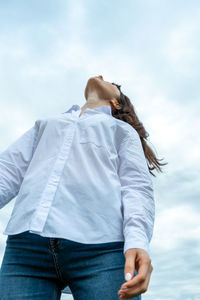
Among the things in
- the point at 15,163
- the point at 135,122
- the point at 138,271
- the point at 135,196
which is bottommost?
the point at 138,271

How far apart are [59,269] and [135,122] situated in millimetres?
2230

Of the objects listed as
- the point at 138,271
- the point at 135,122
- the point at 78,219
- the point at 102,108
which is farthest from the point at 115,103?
the point at 138,271

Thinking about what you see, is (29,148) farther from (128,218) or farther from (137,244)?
(137,244)

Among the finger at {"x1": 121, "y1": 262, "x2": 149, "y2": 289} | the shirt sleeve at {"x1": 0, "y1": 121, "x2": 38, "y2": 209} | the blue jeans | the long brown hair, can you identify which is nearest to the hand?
the finger at {"x1": 121, "y1": 262, "x2": 149, "y2": 289}

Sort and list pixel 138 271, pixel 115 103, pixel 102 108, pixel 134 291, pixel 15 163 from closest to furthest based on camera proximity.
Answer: pixel 134 291 → pixel 138 271 → pixel 15 163 → pixel 102 108 → pixel 115 103

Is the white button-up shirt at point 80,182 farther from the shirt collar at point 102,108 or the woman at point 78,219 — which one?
the shirt collar at point 102,108

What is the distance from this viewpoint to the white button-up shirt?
7.84ft

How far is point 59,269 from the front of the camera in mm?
2371

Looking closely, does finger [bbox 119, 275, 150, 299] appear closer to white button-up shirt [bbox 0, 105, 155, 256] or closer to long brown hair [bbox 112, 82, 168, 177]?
white button-up shirt [bbox 0, 105, 155, 256]

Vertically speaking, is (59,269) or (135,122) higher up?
(135,122)

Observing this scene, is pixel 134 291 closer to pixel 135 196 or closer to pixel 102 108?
pixel 135 196

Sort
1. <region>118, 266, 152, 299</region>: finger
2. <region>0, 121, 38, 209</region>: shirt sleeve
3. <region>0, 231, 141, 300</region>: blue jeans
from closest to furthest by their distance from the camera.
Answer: <region>118, 266, 152, 299</region>: finger < <region>0, 231, 141, 300</region>: blue jeans < <region>0, 121, 38, 209</region>: shirt sleeve

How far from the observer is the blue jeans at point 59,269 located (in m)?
2.29

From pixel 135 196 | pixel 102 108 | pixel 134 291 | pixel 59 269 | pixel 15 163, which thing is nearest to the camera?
pixel 134 291
